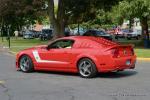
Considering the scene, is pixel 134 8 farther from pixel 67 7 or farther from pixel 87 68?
pixel 87 68

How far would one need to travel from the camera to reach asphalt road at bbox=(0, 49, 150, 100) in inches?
418

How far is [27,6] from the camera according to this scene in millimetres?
45062

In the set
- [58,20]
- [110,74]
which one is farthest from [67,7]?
[110,74]

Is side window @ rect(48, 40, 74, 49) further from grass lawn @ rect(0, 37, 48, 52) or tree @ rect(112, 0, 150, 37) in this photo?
tree @ rect(112, 0, 150, 37)

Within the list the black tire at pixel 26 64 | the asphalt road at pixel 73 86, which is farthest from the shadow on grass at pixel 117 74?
the black tire at pixel 26 64

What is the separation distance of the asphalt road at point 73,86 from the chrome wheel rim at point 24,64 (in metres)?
0.26

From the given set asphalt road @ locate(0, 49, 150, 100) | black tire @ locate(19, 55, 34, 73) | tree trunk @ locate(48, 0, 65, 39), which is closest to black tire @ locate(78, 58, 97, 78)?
asphalt road @ locate(0, 49, 150, 100)

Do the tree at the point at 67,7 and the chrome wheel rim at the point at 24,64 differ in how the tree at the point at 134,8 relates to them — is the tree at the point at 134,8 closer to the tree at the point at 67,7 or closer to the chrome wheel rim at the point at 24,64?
the tree at the point at 67,7

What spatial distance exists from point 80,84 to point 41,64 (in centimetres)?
317

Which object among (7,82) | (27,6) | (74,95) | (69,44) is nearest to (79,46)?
(69,44)

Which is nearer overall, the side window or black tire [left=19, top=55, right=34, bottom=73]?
the side window

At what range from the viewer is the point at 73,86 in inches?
489

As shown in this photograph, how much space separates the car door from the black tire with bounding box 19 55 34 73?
58 cm

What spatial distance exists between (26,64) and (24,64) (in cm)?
13
